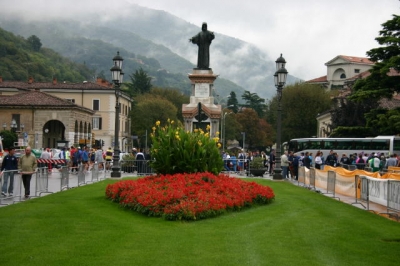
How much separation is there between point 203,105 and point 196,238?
29.6m

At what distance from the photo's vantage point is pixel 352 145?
185 feet

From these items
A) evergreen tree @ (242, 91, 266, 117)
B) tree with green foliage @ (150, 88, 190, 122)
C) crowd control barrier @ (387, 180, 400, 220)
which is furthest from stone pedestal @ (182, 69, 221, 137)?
evergreen tree @ (242, 91, 266, 117)

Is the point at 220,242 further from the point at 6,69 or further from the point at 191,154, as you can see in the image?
the point at 6,69

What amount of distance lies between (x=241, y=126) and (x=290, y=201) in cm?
9536

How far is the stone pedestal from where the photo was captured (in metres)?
40.2

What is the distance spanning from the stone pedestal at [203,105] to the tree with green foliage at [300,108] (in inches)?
2004

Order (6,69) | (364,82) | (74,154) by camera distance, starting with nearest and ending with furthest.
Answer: (364,82), (74,154), (6,69)

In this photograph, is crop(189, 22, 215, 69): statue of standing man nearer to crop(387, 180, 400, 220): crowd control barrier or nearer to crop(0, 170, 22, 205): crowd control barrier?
crop(0, 170, 22, 205): crowd control barrier

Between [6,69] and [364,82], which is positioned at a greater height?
[6,69]

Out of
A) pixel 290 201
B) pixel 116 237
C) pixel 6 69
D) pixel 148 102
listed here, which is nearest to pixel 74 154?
pixel 290 201

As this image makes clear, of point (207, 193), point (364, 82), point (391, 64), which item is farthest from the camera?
point (364, 82)

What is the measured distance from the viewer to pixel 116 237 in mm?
10953

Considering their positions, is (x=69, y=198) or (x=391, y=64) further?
(x=391, y=64)

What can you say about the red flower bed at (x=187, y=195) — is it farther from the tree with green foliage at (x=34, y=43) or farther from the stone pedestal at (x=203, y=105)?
the tree with green foliage at (x=34, y=43)
